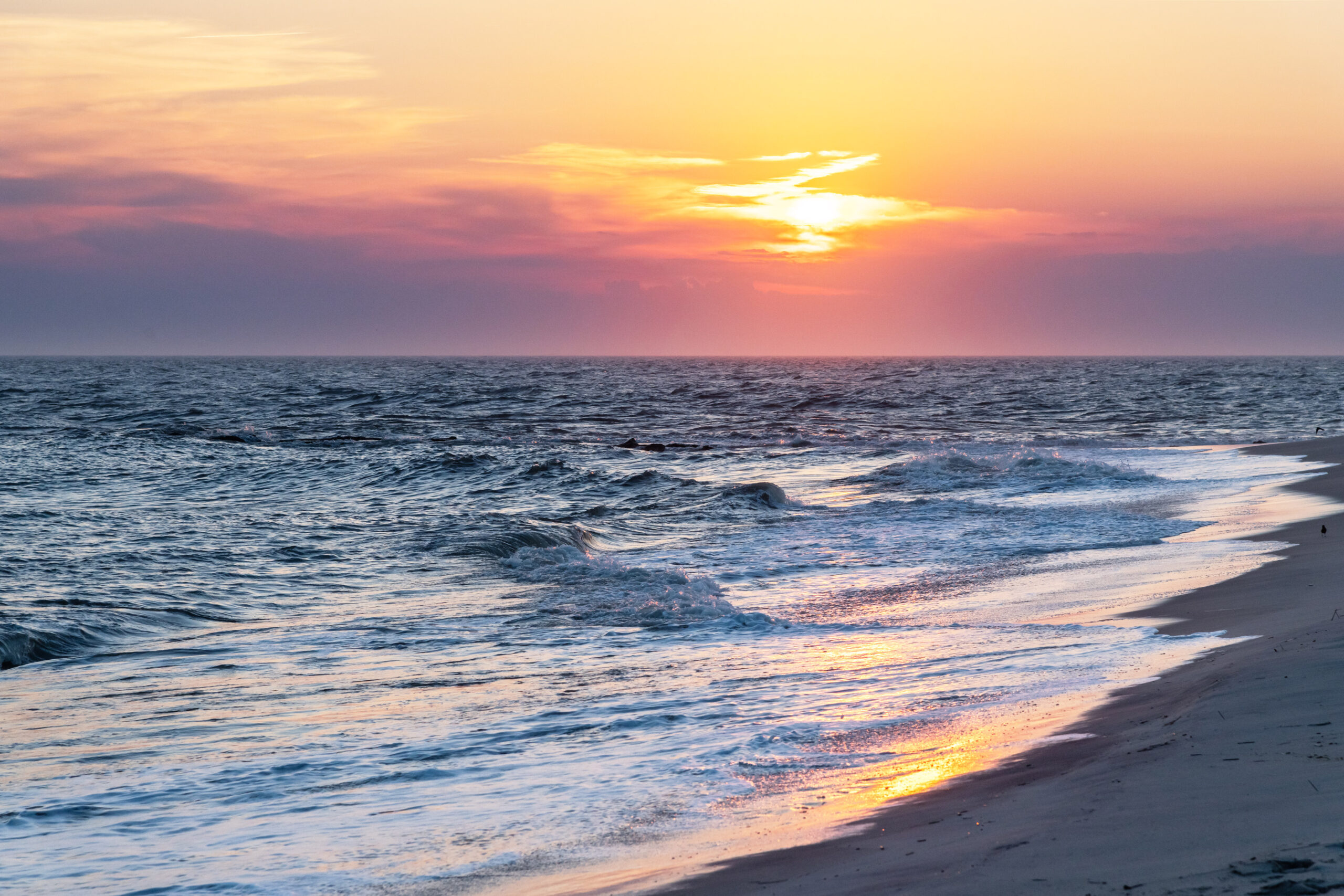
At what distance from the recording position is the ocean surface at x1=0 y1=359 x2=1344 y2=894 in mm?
4539

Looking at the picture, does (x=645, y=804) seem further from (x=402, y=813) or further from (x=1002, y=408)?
(x=1002, y=408)

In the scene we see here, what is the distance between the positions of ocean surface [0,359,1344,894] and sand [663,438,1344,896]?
0.40m

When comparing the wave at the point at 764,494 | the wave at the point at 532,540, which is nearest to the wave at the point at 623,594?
the wave at the point at 532,540

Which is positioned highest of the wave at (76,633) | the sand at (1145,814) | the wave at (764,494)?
the sand at (1145,814)

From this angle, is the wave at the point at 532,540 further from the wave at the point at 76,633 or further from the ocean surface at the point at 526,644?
the wave at the point at 76,633

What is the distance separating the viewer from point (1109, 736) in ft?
15.7

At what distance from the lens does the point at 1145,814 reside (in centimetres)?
349

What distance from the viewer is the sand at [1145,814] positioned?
2994 mm

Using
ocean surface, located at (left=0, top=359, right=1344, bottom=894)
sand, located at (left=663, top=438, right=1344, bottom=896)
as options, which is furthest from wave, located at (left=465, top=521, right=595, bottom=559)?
sand, located at (left=663, top=438, right=1344, bottom=896)

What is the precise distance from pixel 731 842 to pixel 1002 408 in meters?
45.4

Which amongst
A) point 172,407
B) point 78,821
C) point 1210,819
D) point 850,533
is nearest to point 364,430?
point 172,407

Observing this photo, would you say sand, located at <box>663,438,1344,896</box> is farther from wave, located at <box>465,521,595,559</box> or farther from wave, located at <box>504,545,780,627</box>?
wave, located at <box>465,521,595,559</box>

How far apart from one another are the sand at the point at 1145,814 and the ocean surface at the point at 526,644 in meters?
0.40

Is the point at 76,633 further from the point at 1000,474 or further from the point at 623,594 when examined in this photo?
the point at 1000,474
